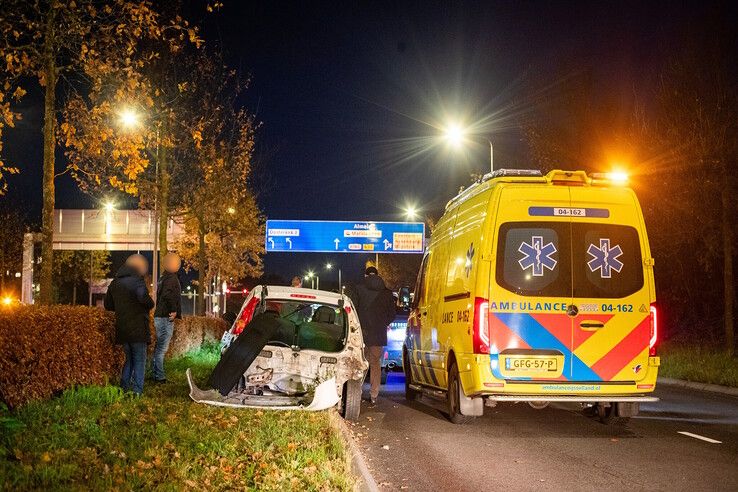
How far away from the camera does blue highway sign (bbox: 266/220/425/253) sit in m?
41.6

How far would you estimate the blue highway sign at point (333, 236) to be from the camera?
4162 centimetres

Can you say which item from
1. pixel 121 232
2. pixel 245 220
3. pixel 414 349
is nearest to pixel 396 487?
pixel 414 349

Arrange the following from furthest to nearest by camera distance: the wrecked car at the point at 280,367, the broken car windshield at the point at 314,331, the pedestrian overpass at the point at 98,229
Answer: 1. the pedestrian overpass at the point at 98,229
2. the broken car windshield at the point at 314,331
3. the wrecked car at the point at 280,367

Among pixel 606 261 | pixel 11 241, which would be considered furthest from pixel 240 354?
pixel 11 241

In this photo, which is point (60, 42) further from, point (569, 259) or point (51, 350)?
point (569, 259)

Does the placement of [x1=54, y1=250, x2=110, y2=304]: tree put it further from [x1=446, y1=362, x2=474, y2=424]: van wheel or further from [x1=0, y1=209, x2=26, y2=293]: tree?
[x1=446, y1=362, x2=474, y2=424]: van wheel

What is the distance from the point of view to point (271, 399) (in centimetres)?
983

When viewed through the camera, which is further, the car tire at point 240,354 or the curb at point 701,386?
the curb at point 701,386

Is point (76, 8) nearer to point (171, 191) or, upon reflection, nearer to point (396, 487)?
point (396, 487)

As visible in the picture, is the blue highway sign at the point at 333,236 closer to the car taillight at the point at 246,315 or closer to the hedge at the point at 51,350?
the hedge at the point at 51,350

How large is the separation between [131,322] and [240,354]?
5.61 feet

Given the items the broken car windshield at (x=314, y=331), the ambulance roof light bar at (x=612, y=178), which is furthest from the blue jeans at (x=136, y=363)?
the ambulance roof light bar at (x=612, y=178)

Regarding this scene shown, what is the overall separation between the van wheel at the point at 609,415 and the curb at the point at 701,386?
546 centimetres

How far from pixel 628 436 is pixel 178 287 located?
281 inches
